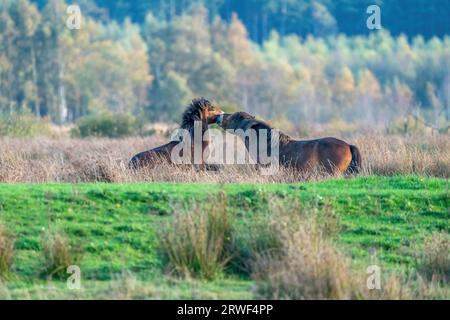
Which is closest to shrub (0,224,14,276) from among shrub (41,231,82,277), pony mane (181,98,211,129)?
shrub (41,231,82,277)

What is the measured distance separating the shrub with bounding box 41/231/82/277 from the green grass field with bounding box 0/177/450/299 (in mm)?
121

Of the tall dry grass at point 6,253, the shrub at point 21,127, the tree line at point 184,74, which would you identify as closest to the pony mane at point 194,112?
the tall dry grass at point 6,253

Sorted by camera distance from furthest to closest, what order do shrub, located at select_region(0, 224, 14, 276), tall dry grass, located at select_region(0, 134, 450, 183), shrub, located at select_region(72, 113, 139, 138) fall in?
shrub, located at select_region(72, 113, 139, 138)
tall dry grass, located at select_region(0, 134, 450, 183)
shrub, located at select_region(0, 224, 14, 276)

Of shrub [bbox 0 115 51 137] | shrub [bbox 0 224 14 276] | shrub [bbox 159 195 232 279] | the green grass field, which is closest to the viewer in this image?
the green grass field

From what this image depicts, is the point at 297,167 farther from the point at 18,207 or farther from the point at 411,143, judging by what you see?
the point at 411,143

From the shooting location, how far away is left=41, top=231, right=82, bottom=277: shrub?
10.2 meters

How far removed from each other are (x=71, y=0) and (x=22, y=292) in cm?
7832

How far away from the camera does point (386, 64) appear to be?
75.5 metres

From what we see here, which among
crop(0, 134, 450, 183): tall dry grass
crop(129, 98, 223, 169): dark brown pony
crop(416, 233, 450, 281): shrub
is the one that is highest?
crop(129, 98, 223, 169): dark brown pony

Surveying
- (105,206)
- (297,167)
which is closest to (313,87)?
(297,167)

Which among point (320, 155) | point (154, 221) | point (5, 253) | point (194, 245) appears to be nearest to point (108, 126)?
point (320, 155)

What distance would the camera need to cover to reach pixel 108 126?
3169 centimetres

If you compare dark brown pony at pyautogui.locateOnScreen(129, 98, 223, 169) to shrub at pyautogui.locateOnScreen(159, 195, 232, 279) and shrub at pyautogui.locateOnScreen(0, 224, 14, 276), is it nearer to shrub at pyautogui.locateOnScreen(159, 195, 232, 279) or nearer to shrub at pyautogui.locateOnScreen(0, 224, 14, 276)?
shrub at pyautogui.locateOnScreen(159, 195, 232, 279)
